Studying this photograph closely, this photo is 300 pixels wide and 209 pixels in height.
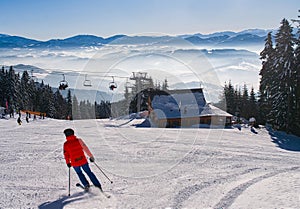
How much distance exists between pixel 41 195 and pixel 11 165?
3730mm

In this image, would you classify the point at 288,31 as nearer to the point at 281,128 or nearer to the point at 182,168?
the point at 281,128

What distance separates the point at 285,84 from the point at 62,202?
3405 centimetres

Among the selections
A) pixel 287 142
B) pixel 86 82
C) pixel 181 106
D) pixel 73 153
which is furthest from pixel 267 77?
pixel 73 153

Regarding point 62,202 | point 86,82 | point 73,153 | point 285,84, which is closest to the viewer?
point 62,202

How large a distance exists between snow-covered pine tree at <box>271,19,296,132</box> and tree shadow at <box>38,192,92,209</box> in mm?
31292

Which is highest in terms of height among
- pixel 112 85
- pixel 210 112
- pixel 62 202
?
pixel 112 85

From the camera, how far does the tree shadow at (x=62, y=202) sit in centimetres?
681

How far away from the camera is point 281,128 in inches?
1398

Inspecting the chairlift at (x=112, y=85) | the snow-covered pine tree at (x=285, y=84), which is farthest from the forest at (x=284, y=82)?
the chairlift at (x=112, y=85)

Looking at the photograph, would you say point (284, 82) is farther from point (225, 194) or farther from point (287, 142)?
point (225, 194)

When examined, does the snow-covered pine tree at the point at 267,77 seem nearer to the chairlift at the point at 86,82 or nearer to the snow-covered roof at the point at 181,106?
the snow-covered roof at the point at 181,106

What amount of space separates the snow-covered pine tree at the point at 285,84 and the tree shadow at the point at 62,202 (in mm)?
31292

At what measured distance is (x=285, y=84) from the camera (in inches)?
1422

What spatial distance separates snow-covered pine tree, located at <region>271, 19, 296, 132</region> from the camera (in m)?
35.2
